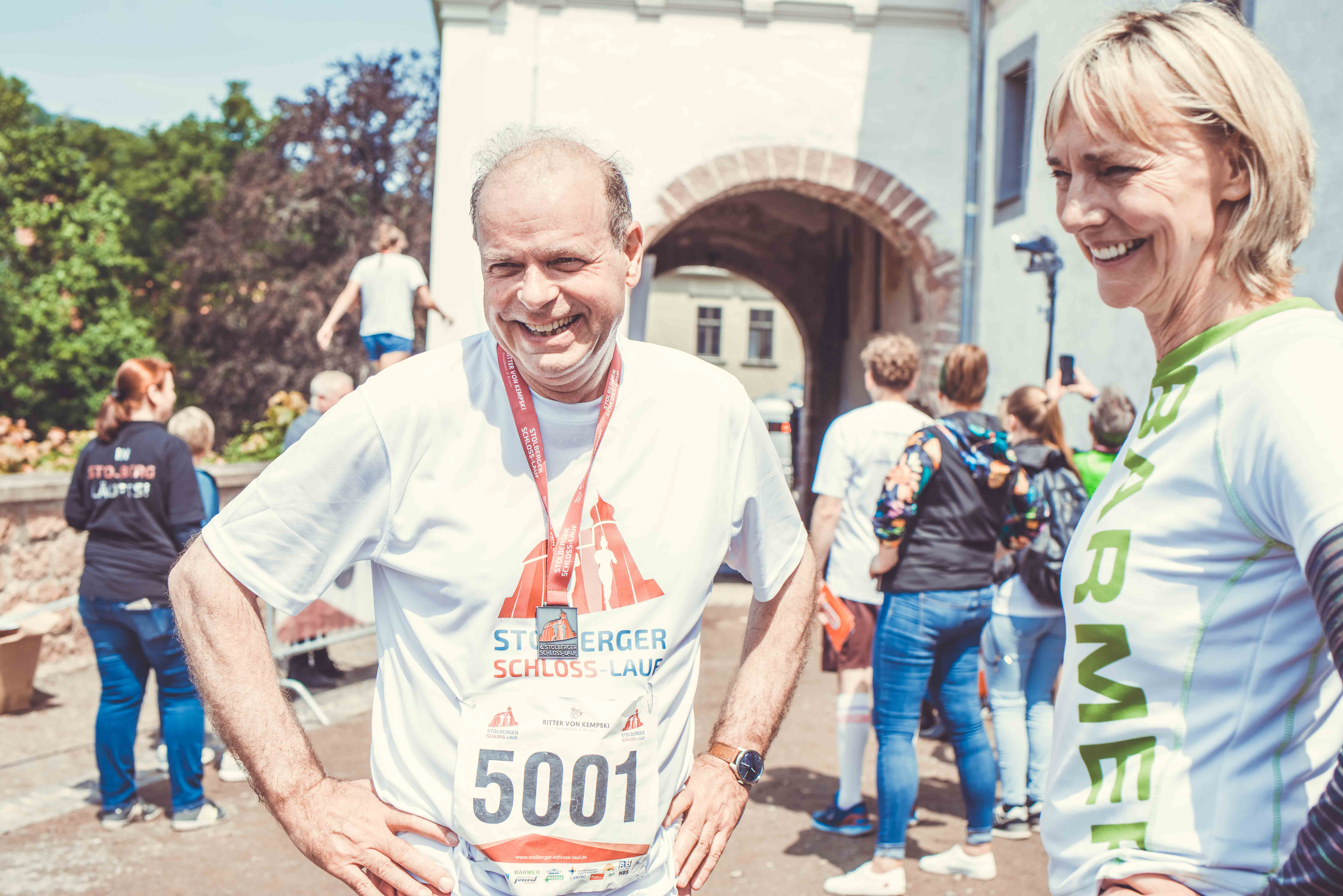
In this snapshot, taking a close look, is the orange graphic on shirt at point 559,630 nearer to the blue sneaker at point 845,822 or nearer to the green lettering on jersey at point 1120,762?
the green lettering on jersey at point 1120,762

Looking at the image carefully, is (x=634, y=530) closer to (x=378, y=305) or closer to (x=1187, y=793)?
(x=1187, y=793)

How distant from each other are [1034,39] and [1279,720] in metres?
9.22

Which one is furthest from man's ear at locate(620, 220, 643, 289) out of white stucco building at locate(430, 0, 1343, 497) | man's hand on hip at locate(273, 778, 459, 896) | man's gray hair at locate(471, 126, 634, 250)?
white stucco building at locate(430, 0, 1343, 497)

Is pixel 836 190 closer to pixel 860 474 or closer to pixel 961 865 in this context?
pixel 860 474

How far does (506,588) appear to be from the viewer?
1653mm

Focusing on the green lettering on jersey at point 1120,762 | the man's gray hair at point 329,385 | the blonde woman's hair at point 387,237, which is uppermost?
the blonde woman's hair at point 387,237

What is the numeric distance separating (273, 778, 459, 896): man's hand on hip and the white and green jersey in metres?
0.90

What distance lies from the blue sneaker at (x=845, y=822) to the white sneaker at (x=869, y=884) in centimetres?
58

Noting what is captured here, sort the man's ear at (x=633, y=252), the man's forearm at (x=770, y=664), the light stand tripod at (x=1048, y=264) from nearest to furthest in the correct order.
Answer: the man's ear at (x=633, y=252) < the man's forearm at (x=770, y=664) < the light stand tripod at (x=1048, y=264)

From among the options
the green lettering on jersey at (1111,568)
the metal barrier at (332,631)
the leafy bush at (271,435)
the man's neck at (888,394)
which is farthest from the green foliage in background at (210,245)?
the green lettering on jersey at (1111,568)

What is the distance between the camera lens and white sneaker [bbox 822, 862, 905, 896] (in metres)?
3.96

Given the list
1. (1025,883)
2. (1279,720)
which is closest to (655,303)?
(1025,883)

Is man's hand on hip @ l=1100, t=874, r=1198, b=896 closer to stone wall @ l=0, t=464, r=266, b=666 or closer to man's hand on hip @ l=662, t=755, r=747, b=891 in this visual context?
man's hand on hip @ l=662, t=755, r=747, b=891

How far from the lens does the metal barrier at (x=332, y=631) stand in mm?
6160
